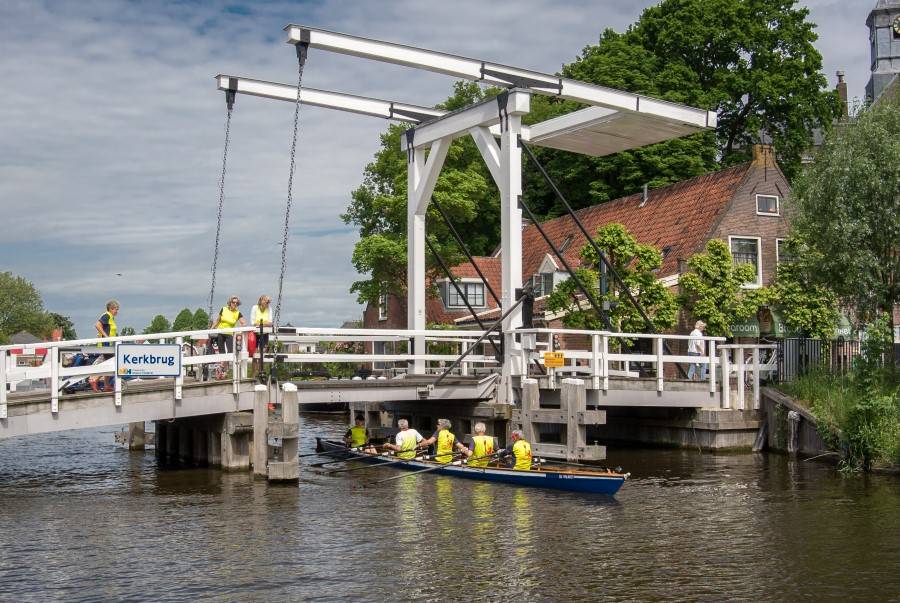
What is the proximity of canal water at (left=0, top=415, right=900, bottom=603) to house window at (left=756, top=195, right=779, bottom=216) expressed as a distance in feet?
41.1

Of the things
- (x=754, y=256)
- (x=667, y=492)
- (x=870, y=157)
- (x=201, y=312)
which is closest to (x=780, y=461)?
(x=667, y=492)

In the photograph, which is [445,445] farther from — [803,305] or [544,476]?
[803,305]

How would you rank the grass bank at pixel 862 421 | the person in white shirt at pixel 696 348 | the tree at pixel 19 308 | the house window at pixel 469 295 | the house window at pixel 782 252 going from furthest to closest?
1. the tree at pixel 19 308
2. the house window at pixel 469 295
3. the house window at pixel 782 252
4. the person in white shirt at pixel 696 348
5. the grass bank at pixel 862 421

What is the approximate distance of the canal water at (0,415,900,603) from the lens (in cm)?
1077

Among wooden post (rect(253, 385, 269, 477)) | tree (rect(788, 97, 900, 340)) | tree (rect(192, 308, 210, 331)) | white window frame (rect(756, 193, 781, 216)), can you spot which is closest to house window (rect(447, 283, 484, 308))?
white window frame (rect(756, 193, 781, 216))

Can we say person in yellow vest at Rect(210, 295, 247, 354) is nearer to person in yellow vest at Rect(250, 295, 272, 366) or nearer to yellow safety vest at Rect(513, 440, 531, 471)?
person in yellow vest at Rect(250, 295, 272, 366)

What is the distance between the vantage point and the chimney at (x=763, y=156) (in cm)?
3055

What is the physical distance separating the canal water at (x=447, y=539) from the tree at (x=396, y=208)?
1906cm

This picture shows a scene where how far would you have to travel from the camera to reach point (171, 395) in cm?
1741

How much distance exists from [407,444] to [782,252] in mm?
14363

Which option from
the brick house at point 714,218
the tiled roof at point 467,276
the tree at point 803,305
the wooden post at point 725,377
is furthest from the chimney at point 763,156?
the tiled roof at point 467,276

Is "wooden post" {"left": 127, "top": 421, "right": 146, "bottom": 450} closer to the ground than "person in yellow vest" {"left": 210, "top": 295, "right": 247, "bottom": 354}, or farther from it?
closer to the ground

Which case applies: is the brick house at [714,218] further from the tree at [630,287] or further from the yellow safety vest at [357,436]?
the yellow safety vest at [357,436]

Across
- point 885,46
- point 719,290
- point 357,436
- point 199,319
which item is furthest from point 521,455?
point 199,319
